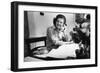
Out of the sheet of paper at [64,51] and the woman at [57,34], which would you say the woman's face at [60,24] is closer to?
the woman at [57,34]

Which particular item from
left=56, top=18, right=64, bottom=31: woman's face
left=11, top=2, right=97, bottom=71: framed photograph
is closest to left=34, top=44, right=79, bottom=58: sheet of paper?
left=11, top=2, right=97, bottom=71: framed photograph

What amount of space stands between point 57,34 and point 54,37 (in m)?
0.03

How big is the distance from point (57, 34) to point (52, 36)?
0.03 metres

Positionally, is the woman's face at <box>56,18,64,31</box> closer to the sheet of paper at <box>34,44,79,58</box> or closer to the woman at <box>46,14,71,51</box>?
the woman at <box>46,14,71,51</box>

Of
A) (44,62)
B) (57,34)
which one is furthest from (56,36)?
(44,62)

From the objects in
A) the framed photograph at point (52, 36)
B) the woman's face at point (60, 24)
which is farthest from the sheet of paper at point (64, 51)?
the woman's face at point (60, 24)

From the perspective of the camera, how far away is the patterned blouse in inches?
59.9

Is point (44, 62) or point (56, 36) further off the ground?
point (56, 36)

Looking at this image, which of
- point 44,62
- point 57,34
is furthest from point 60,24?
point 44,62

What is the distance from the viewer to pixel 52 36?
60.2 inches

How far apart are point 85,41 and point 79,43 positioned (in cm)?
5

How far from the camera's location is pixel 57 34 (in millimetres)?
1540

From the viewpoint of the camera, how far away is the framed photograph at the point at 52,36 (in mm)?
1436

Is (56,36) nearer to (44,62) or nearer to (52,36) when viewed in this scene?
(52,36)
